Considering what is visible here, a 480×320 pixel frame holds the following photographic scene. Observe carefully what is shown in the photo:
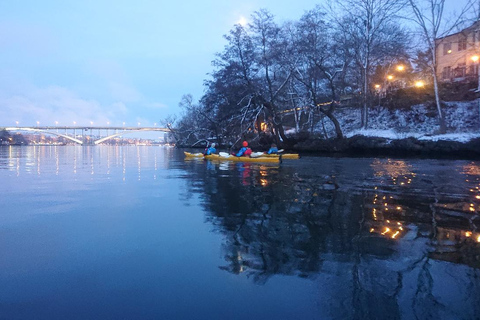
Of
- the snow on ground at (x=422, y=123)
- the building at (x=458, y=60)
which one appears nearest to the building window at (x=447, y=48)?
the building at (x=458, y=60)

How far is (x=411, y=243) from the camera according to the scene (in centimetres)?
506

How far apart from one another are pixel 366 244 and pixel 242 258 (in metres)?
1.92

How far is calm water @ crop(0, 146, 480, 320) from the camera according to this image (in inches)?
130

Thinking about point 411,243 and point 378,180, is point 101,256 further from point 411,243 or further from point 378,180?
point 378,180

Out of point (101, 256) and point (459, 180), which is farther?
point (459, 180)

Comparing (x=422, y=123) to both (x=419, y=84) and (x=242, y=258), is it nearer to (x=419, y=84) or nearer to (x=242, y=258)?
(x=419, y=84)

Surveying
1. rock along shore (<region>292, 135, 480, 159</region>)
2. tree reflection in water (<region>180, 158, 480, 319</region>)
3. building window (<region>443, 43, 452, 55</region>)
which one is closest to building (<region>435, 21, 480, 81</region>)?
building window (<region>443, 43, 452, 55</region>)

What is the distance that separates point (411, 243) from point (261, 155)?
16.5 meters

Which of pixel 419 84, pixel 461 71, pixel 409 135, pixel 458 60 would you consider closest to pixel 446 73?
pixel 458 60

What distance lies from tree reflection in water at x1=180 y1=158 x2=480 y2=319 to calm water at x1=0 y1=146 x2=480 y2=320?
2 centimetres

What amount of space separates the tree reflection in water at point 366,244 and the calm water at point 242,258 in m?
0.02

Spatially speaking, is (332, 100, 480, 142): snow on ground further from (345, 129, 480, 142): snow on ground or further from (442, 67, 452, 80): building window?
(442, 67, 452, 80): building window

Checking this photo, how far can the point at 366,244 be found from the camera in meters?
5.03

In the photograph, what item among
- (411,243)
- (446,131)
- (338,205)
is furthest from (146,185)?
(446,131)
